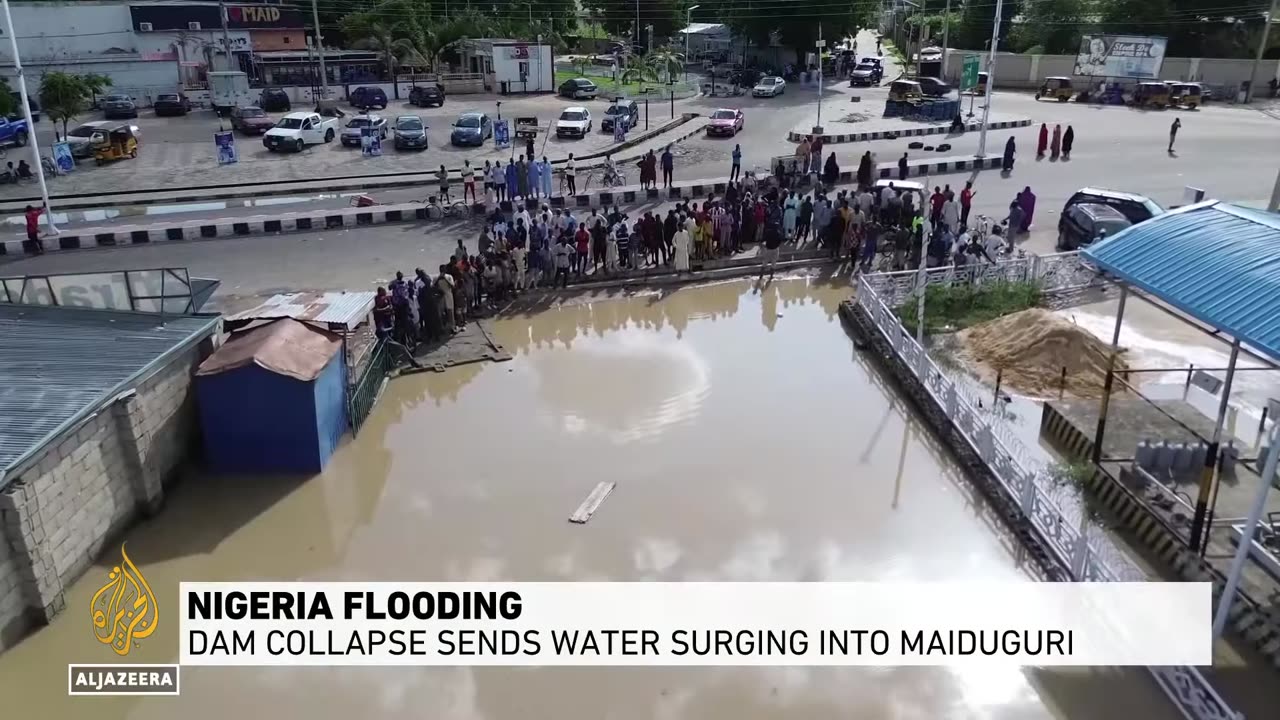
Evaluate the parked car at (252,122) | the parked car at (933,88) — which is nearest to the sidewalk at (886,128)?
the parked car at (933,88)

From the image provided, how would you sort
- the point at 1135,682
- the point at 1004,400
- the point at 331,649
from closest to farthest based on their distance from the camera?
1. the point at 1135,682
2. the point at 331,649
3. the point at 1004,400

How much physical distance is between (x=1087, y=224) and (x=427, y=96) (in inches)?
1209

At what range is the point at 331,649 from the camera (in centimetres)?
776

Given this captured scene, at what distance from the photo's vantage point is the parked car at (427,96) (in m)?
40.3

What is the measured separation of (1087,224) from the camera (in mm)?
17250

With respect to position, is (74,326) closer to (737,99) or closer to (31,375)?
(31,375)

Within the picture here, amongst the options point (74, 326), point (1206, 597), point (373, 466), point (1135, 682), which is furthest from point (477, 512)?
point (1206, 597)

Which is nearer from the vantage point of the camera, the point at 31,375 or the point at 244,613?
the point at 244,613

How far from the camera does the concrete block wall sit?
25.1ft

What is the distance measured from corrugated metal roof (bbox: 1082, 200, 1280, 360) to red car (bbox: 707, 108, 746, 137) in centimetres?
2301

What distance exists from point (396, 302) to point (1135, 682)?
10172 millimetres

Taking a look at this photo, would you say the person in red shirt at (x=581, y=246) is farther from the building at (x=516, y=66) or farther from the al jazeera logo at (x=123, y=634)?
the building at (x=516, y=66)

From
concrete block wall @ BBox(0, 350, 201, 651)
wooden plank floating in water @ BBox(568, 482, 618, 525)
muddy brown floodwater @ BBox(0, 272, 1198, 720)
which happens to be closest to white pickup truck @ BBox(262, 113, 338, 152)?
muddy brown floodwater @ BBox(0, 272, 1198, 720)

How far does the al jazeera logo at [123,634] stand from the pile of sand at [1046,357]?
409 inches
